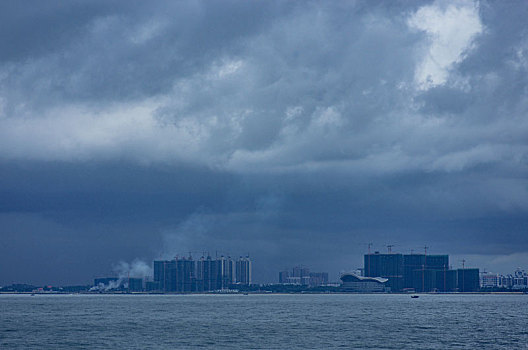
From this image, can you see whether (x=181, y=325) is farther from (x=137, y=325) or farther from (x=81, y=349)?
(x=81, y=349)

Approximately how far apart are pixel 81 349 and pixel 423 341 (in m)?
48.7

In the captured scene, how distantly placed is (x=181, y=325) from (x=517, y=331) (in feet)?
203

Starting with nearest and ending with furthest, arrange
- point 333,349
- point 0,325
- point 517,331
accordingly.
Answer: point 333,349, point 517,331, point 0,325

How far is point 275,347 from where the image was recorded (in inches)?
4053

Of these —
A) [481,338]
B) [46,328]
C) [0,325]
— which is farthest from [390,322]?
[0,325]

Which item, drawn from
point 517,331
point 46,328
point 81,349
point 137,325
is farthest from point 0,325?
point 517,331

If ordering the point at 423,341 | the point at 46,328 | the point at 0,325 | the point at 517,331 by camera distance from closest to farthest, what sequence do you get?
the point at 423,341 < the point at 517,331 < the point at 46,328 < the point at 0,325

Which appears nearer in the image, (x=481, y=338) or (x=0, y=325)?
(x=481, y=338)

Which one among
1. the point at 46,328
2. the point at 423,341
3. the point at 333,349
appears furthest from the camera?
the point at 46,328

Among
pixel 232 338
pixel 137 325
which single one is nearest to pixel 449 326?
pixel 232 338

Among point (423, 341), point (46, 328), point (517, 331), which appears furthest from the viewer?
point (46, 328)

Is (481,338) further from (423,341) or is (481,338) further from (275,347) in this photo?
(275,347)

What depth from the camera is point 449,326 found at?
143 meters

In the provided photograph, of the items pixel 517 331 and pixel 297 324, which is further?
pixel 297 324
